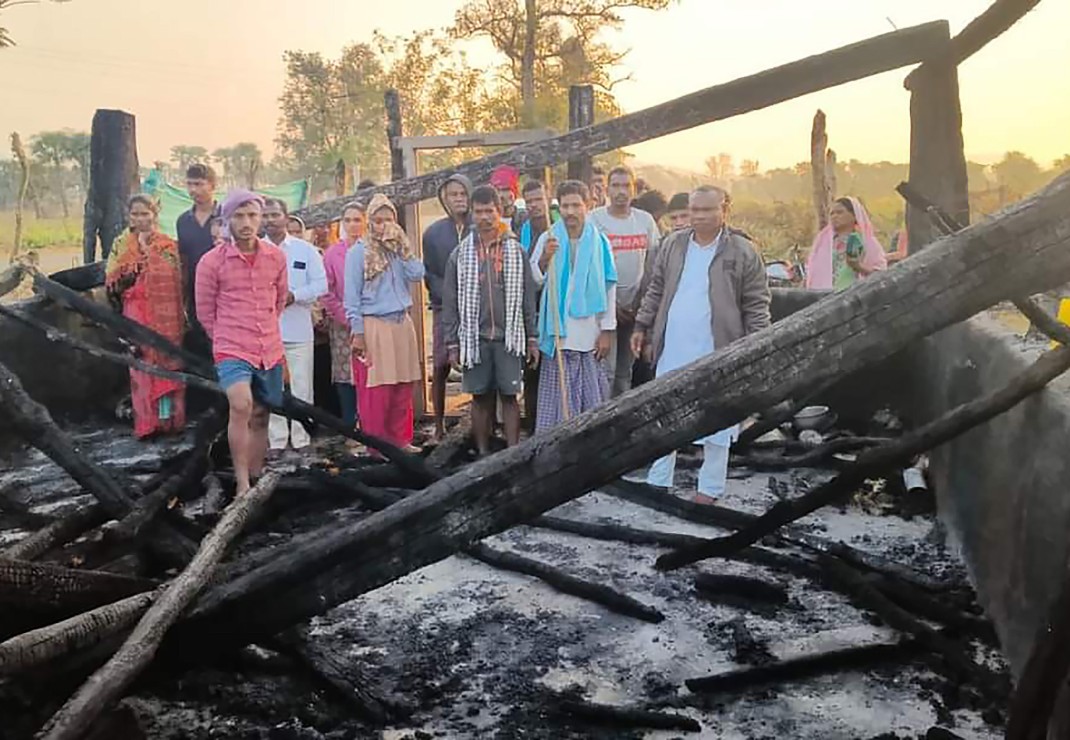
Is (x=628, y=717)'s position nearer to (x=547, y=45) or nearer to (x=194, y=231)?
(x=194, y=231)

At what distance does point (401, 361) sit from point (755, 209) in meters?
30.9

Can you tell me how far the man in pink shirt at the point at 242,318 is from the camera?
5723 mm

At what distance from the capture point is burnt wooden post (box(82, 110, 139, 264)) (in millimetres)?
9070

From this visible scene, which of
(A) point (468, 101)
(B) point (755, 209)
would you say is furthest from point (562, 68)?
(B) point (755, 209)

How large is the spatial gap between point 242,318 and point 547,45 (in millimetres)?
20308

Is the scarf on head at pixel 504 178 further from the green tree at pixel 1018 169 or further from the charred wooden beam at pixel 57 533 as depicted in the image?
the green tree at pixel 1018 169

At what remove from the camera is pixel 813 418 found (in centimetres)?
726

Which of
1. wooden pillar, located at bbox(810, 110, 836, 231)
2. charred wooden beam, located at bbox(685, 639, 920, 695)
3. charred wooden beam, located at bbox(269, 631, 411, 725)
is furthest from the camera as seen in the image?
wooden pillar, located at bbox(810, 110, 836, 231)

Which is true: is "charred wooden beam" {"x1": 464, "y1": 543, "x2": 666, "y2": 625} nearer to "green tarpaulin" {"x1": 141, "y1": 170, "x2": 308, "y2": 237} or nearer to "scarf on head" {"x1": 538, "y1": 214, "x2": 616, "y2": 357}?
"scarf on head" {"x1": 538, "y1": 214, "x2": 616, "y2": 357}

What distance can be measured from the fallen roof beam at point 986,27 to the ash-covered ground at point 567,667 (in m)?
2.60

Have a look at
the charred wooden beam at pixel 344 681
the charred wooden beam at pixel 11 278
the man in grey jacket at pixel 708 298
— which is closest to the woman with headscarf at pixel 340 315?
the charred wooden beam at pixel 11 278

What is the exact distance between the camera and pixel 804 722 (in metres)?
3.12

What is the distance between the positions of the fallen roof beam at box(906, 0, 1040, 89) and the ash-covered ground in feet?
8.53

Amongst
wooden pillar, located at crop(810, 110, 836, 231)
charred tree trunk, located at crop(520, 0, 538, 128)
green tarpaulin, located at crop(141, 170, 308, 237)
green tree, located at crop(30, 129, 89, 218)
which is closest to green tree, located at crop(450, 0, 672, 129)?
charred tree trunk, located at crop(520, 0, 538, 128)
